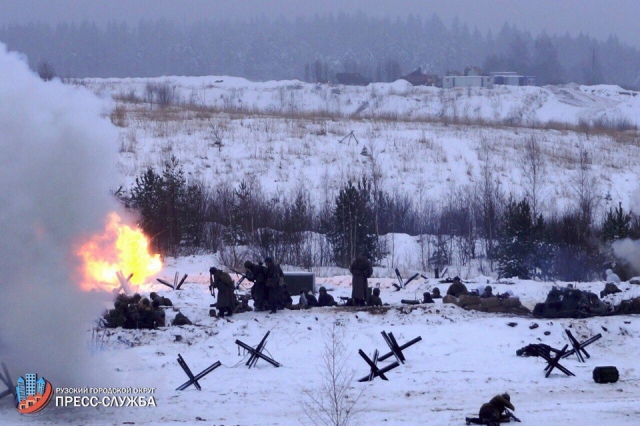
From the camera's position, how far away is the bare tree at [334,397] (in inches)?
556

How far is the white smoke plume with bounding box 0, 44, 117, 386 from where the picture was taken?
14414mm

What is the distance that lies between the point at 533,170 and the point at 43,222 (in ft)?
122

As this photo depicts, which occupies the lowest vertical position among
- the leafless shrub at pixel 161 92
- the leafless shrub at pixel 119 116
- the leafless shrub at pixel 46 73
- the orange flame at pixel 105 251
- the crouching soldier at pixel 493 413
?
the crouching soldier at pixel 493 413

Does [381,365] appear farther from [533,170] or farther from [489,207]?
[533,170]

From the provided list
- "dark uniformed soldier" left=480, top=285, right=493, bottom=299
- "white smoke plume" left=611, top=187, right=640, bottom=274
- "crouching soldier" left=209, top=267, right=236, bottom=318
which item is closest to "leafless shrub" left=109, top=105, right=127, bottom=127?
"white smoke plume" left=611, top=187, right=640, bottom=274

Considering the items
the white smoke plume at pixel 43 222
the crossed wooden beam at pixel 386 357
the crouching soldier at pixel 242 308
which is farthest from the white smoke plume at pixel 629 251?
the white smoke plume at pixel 43 222

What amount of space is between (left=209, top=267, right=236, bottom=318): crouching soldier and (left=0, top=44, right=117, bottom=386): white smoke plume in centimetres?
573

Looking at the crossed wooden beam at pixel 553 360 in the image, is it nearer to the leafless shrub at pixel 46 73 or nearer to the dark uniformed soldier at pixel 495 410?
the dark uniformed soldier at pixel 495 410

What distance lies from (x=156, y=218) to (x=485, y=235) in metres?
15.0

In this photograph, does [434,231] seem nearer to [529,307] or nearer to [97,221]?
[529,307]

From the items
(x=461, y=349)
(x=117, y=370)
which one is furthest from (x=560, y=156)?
(x=117, y=370)

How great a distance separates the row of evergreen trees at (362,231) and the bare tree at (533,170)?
13.5ft

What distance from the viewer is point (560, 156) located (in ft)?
180

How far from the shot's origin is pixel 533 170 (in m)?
47.4
